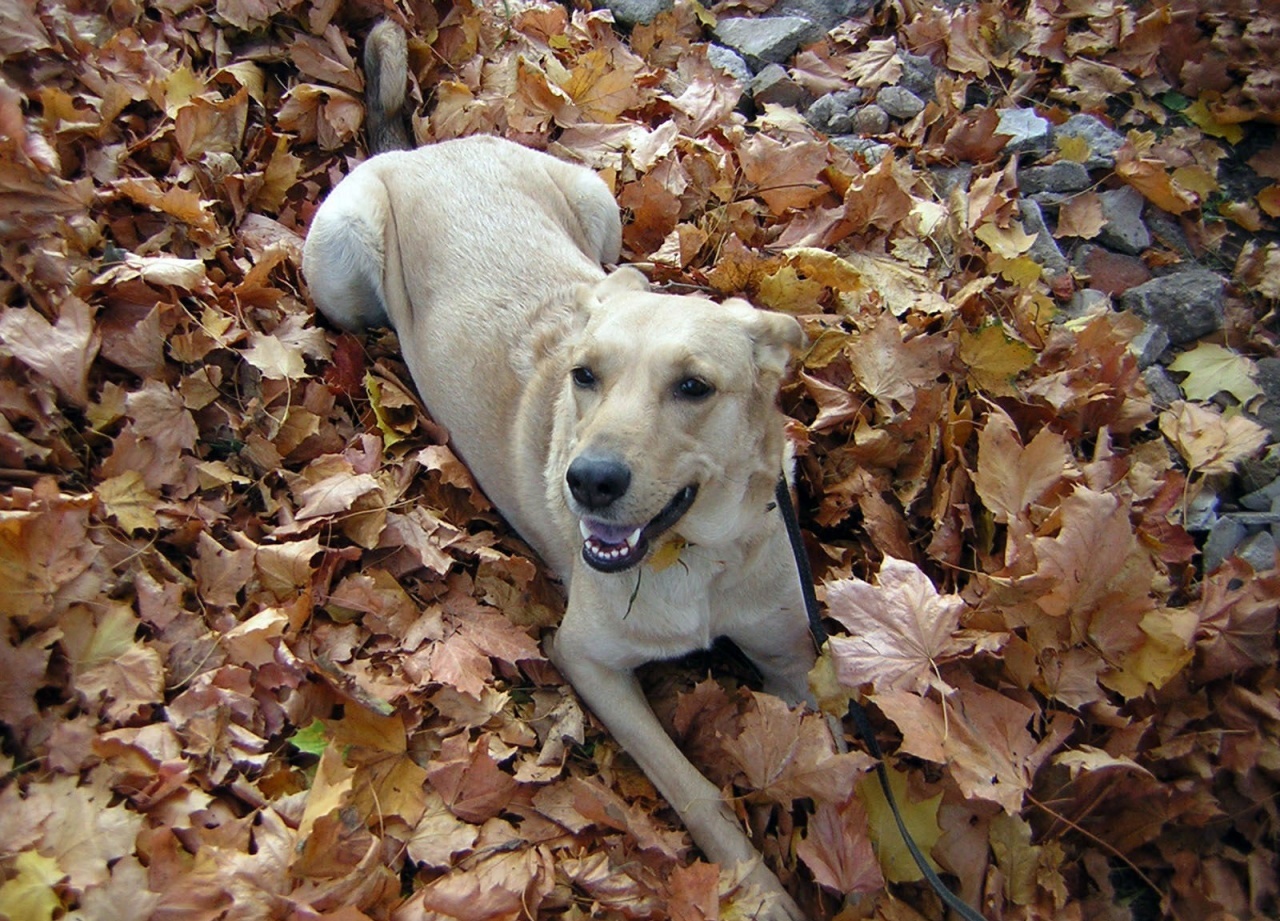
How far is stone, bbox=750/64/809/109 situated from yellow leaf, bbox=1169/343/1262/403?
2.51 m

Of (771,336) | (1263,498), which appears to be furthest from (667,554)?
(1263,498)

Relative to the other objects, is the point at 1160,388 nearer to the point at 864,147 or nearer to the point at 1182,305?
the point at 1182,305

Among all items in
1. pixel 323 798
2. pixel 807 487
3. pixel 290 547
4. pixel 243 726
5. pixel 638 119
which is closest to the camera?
pixel 323 798

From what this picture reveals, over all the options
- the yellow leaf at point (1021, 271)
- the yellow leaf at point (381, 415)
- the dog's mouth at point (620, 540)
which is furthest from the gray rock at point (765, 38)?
the dog's mouth at point (620, 540)

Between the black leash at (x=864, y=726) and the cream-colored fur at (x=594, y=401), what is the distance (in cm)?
6

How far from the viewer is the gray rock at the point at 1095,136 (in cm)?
464

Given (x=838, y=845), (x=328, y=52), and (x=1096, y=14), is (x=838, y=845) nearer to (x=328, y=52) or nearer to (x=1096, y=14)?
(x=328, y=52)

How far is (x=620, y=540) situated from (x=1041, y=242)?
2945mm

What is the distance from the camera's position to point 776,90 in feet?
16.6

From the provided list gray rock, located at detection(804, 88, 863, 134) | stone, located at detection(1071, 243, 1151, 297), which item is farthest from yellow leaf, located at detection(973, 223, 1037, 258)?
gray rock, located at detection(804, 88, 863, 134)

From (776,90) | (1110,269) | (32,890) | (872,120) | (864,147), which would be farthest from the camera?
(776,90)

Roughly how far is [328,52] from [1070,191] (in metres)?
3.86

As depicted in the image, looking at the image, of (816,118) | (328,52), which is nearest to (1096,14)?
(816,118)

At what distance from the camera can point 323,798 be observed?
2.41m
